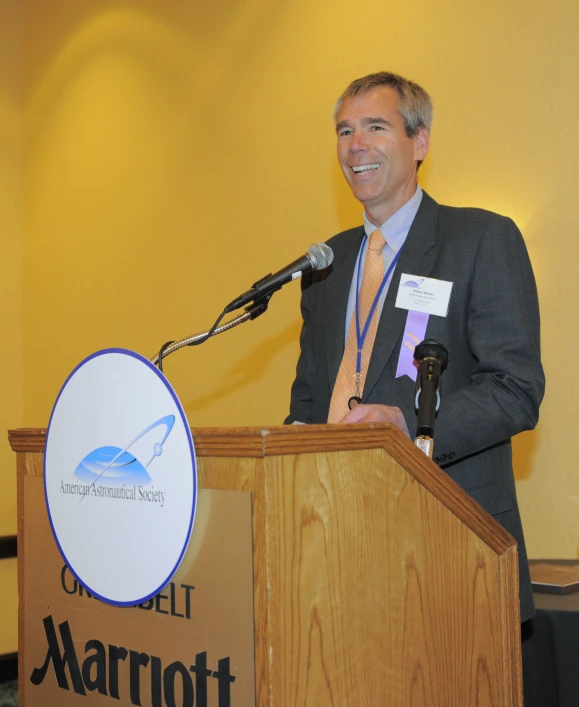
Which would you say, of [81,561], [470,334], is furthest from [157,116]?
[81,561]

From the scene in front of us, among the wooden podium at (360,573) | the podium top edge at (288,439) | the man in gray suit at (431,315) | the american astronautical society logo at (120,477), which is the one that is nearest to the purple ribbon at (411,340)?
the man in gray suit at (431,315)

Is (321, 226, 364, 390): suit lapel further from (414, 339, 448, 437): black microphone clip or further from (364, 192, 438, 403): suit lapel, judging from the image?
(414, 339, 448, 437): black microphone clip

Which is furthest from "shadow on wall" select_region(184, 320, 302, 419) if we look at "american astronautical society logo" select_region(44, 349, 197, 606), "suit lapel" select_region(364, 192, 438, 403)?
"american astronautical society logo" select_region(44, 349, 197, 606)

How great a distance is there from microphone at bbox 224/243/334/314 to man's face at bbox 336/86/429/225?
0.50m

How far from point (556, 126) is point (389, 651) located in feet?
7.24

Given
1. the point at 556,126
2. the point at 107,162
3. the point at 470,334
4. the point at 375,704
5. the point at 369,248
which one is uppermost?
the point at 107,162

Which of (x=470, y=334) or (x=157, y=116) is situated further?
(x=157, y=116)

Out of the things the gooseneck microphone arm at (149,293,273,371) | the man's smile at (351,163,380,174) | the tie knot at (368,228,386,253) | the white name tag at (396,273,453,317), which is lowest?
the gooseneck microphone arm at (149,293,273,371)

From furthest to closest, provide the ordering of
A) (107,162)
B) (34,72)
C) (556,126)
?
1. (34,72)
2. (107,162)
3. (556,126)

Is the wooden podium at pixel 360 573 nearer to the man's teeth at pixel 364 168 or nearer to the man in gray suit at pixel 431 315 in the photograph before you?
the man in gray suit at pixel 431 315

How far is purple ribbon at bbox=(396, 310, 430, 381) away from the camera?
70.9 inches

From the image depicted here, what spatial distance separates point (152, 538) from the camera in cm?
113

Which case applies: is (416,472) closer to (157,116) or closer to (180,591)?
(180,591)

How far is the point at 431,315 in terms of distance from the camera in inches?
71.2
